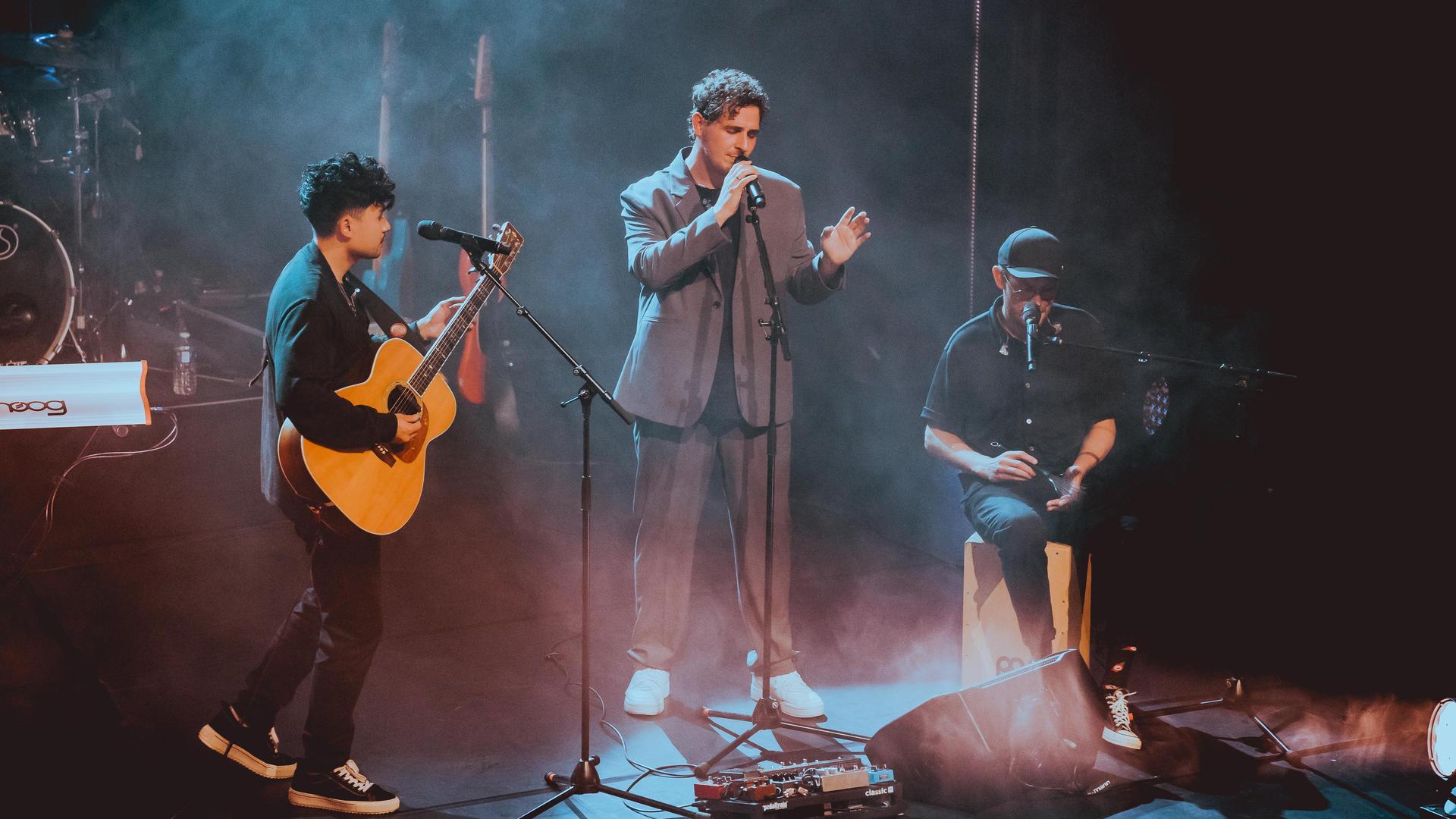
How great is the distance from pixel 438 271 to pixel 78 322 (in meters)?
2.29

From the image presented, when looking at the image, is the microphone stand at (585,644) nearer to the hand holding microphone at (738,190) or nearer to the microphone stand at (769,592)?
the microphone stand at (769,592)

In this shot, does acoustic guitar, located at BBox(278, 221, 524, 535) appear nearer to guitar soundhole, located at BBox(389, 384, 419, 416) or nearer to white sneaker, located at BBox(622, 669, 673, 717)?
guitar soundhole, located at BBox(389, 384, 419, 416)

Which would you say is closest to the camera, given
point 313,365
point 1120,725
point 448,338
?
point 313,365

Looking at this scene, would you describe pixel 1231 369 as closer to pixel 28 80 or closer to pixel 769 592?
pixel 769 592

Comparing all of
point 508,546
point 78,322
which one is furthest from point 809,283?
point 78,322

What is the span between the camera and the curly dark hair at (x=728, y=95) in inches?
125

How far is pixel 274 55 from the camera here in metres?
8.15

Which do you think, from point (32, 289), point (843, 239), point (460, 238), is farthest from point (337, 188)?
point (32, 289)

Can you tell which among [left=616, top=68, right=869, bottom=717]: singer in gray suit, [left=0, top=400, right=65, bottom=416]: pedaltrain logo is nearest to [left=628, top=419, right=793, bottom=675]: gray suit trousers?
[left=616, top=68, right=869, bottom=717]: singer in gray suit

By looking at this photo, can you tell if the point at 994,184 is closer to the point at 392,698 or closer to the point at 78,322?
the point at 392,698

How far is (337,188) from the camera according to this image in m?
2.61

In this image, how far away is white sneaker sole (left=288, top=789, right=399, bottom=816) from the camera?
2691 mm

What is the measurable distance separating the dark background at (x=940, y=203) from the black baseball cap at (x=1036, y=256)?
43cm

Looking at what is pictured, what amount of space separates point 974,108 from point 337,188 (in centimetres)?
330
